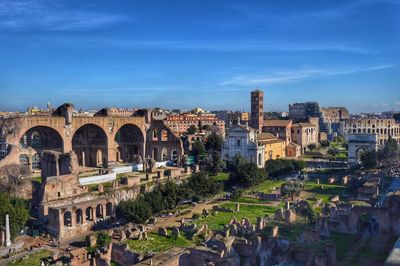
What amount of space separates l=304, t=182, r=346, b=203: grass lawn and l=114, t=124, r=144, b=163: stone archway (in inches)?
918

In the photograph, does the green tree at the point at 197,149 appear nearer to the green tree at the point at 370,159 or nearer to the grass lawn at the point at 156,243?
the green tree at the point at 370,159

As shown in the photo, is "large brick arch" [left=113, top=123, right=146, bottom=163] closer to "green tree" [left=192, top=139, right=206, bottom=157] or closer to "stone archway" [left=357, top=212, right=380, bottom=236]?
"green tree" [left=192, top=139, right=206, bottom=157]

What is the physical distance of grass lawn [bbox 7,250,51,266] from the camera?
2281 cm

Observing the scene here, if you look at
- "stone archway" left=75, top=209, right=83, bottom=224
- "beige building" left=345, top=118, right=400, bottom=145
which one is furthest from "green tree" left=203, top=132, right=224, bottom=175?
"beige building" left=345, top=118, right=400, bottom=145

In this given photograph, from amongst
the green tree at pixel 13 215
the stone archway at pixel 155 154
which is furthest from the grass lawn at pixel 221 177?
the green tree at pixel 13 215

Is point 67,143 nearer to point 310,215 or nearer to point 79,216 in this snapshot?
point 79,216

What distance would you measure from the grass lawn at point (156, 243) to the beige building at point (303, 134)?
44.3 metres

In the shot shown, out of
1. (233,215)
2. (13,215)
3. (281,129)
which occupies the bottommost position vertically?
(233,215)

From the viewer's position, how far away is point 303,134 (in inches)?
2657

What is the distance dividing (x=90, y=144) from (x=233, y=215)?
2496 cm

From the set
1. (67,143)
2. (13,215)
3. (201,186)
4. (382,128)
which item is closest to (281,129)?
(382,128)

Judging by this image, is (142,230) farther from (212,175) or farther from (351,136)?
(351,136)

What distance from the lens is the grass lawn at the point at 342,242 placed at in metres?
20.3

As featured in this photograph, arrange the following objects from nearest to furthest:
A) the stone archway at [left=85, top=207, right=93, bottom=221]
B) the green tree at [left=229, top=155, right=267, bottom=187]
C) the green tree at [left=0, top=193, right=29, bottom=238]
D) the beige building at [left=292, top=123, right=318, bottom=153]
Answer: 1. the green tree at [left=0, top=193, right=29, bottom=238]
2. the stone archway at [left=85, top=207, right=93, bottom=221]
3. the green tree at [left=229, top=155, right=267, bottom=187]
4. the beige building at [left=292, top=123, right=318, bottom=153]
